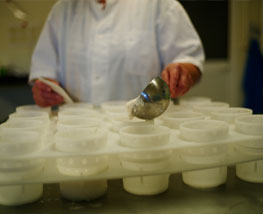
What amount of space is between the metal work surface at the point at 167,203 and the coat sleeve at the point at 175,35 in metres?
0.60

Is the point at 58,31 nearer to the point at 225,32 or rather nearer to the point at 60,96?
the point at 60,96

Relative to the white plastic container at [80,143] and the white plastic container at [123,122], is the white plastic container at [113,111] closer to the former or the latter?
the white plastic container at [123,122]

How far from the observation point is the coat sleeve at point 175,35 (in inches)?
42.9

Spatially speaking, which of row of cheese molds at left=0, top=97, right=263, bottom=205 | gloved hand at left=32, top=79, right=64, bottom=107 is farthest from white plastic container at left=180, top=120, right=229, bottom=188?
gloved hand at left=32, top=79, right=64, bottom=107

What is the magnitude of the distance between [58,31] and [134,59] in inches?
12.6

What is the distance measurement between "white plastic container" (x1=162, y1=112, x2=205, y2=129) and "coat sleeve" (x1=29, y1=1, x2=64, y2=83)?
582 mm

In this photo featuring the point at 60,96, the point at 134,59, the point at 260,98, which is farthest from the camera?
the point at 260,98

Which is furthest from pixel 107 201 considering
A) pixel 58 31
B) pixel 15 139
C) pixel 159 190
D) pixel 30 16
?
pixel 30 16

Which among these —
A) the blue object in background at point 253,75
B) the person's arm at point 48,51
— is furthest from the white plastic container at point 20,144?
the blue object in background at point 253,75

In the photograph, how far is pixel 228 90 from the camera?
253 cm

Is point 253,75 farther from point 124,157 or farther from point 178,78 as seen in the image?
point 124,157

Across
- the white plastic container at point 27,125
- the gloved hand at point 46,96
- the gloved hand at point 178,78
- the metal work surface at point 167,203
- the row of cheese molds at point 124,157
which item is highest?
the gloved hand at point 178,78

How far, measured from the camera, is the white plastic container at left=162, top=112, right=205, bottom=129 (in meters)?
0.66

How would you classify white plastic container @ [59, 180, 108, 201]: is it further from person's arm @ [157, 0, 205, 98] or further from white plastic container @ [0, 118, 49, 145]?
person's arm @ [157, 0, 205, 98]
